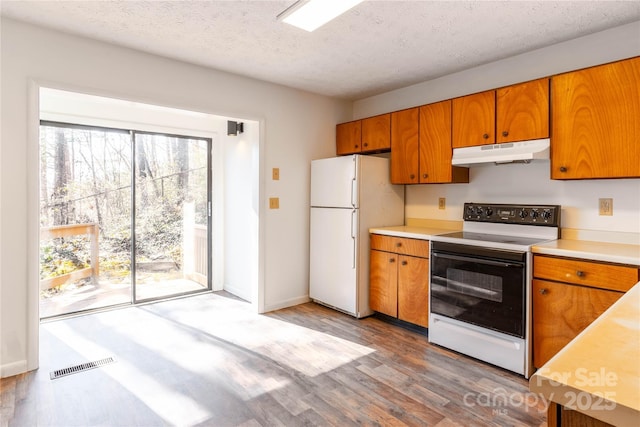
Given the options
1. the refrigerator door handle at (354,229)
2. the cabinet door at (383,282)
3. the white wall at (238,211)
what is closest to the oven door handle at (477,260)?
the cabinet door at (383,282)

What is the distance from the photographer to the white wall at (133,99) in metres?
2.42

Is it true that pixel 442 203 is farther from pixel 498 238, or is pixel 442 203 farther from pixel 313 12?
pixel 313 12

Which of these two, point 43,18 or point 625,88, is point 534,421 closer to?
point 625,88

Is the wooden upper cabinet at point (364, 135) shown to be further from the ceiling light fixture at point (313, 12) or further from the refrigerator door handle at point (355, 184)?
the ceiling light fixture at point (313, 12)

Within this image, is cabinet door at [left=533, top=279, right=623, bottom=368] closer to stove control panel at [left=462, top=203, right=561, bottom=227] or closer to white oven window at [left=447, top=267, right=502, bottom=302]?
white oven window at [left=447, top=267, right=502, bottom=302]

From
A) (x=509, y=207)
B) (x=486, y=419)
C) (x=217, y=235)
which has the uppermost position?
(x=509, y=207)

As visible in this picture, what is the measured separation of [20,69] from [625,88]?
399 centimetres

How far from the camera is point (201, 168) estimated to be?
4.53m

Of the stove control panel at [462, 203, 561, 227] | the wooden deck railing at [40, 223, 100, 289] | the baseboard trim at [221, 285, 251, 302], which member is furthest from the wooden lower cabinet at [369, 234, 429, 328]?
the wooden deck railing at [40, 223, 100, 289]

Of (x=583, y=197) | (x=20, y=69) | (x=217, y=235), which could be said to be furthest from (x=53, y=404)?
(x=583, y=197)

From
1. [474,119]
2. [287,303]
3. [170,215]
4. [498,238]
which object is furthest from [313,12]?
[170,215]

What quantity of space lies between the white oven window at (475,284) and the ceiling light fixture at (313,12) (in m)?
2.04

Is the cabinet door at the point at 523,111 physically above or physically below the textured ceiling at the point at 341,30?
below

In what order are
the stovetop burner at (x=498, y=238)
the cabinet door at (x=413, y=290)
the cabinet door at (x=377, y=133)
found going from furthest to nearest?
the cabinet door at (x=377, y=133) → the cabinet door at (x=413, y=290) → the stovetop burner at (x=498, y=238)
